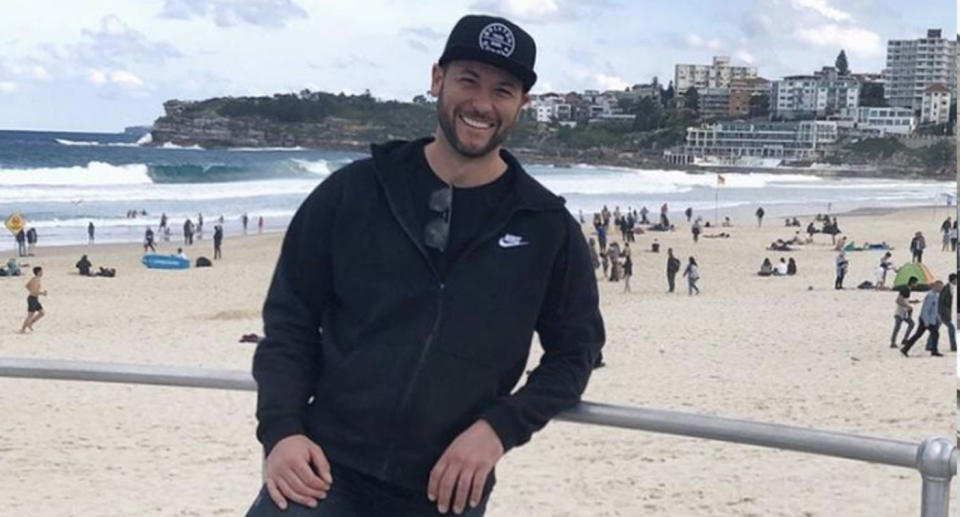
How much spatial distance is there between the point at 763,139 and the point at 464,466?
473 feet

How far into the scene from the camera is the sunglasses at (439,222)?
7.22ft

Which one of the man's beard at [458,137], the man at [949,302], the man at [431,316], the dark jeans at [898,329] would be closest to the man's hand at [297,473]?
the man at [431,316]

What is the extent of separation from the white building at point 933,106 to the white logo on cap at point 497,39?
14798 cm

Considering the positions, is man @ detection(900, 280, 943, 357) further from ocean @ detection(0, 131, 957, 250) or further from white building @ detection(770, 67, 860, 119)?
white building @ detection(770, 67, 860, 119)

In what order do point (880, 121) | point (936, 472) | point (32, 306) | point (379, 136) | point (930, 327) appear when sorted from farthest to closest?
1. point (880, 121)
2. point (379, 136)
3. point (32, 306)
4. point (930, 327)
5. point (936, 472)

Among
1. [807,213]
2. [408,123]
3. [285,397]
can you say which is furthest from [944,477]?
[408,123]

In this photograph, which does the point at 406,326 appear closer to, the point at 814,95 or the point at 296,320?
the point at 296,320

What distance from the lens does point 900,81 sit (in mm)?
157000

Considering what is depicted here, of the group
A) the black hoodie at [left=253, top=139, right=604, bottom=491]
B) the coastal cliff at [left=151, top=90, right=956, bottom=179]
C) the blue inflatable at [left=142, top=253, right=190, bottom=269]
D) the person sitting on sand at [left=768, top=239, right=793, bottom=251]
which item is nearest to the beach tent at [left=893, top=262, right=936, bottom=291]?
the person sitting on sand at [left=768, top=239, right=793, bottom=251]

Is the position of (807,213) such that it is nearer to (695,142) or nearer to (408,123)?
(408,123)

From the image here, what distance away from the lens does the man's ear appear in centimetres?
227

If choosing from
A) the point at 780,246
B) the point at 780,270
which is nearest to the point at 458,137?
the point at 780,270

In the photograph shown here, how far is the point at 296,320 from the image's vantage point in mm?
2273

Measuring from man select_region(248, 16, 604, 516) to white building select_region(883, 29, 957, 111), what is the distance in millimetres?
144603
